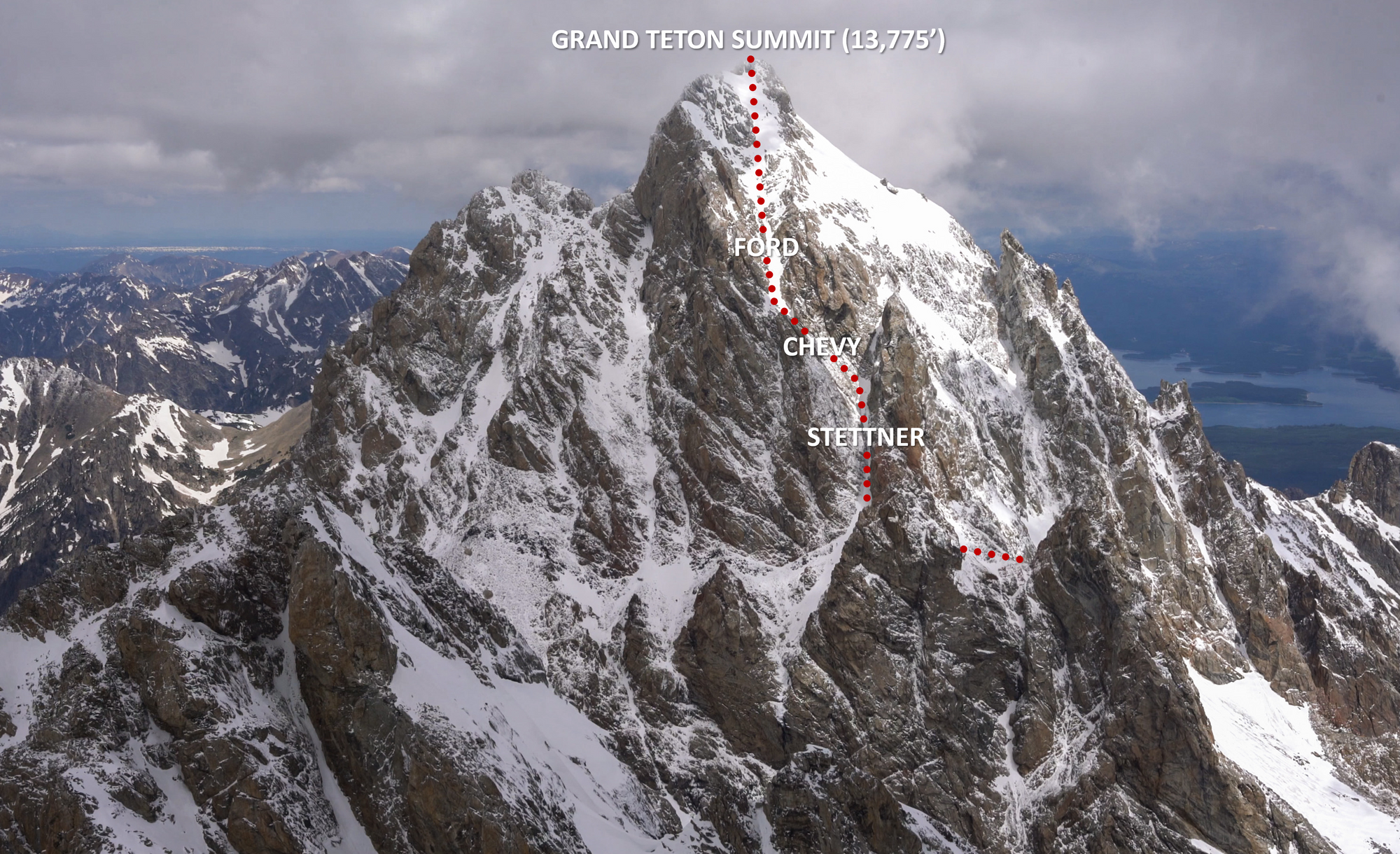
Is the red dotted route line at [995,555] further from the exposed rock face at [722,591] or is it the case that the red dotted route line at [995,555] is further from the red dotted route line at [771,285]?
the exposed rock face at [722,591]

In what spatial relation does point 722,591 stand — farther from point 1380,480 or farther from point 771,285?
point 1380,480

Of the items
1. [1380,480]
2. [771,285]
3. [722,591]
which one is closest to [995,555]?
[722,591]

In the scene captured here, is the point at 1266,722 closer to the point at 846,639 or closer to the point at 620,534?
the point at 846,639

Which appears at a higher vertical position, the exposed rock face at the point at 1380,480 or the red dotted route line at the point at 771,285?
the red dotted route line at the point at 771,285

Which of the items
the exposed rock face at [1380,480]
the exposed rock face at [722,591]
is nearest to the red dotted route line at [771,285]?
the exposed rock face at [722,591]

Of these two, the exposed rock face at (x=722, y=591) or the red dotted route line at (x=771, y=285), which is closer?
the exposed rock face at (x=722, y=591)

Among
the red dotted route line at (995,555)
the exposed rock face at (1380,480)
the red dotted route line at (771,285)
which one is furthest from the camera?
the exposed rock face at (1380,480)

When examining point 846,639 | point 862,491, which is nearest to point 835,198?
point 862,491

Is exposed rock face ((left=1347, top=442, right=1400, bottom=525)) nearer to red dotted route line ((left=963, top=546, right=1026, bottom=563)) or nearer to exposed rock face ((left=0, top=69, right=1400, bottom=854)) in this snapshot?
exposed rock face ((left=0, top=69, right=1400, bottom=854))
